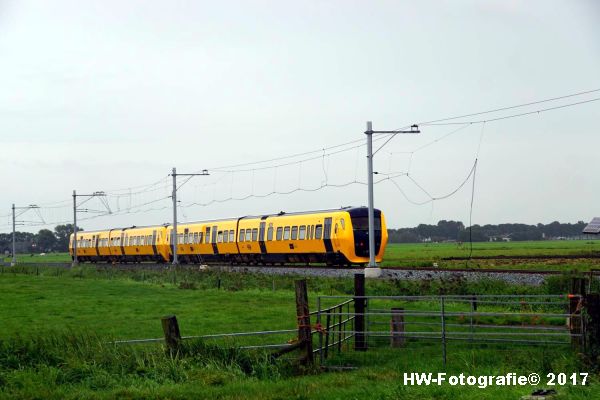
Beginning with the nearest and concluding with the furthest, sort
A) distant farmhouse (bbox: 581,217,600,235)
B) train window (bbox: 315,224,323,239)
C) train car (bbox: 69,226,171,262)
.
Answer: distant farmhouse (bbox: 581,217,600,235)
train window (bbox: 315,224,323,239)
train car (bbox: 69,226,171,262)

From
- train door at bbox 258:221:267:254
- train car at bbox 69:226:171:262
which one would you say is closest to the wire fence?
train door at bbox 258:221:267:254

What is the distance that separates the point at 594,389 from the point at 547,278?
743 inches

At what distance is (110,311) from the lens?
28000 millimetres

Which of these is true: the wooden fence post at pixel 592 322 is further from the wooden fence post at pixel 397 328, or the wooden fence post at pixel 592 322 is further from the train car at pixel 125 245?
the train car at pixel 125 245

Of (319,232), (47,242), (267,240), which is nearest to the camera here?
(319,232)

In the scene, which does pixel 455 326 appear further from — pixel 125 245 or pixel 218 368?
pixel 125 245

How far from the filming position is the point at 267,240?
172 ft

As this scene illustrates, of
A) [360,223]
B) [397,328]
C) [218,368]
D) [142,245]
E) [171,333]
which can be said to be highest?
[360,223]

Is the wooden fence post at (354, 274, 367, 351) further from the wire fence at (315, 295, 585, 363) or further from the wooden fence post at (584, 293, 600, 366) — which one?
the wooden fence post at (584, 293, 600, 366)

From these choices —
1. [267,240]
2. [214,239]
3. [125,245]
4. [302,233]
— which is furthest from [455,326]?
[125,245]

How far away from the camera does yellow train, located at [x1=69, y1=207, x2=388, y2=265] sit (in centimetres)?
4526

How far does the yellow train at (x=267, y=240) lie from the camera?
4526cm

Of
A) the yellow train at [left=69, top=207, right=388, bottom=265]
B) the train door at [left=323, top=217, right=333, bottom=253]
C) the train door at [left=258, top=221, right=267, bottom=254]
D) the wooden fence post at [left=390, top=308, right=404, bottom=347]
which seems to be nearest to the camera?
the wooden fence post at [left=390, top=308, right=404, bottom=347]

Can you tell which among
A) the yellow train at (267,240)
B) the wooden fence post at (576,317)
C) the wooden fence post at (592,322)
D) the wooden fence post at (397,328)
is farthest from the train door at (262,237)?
the wooden fence post at (592,322)
